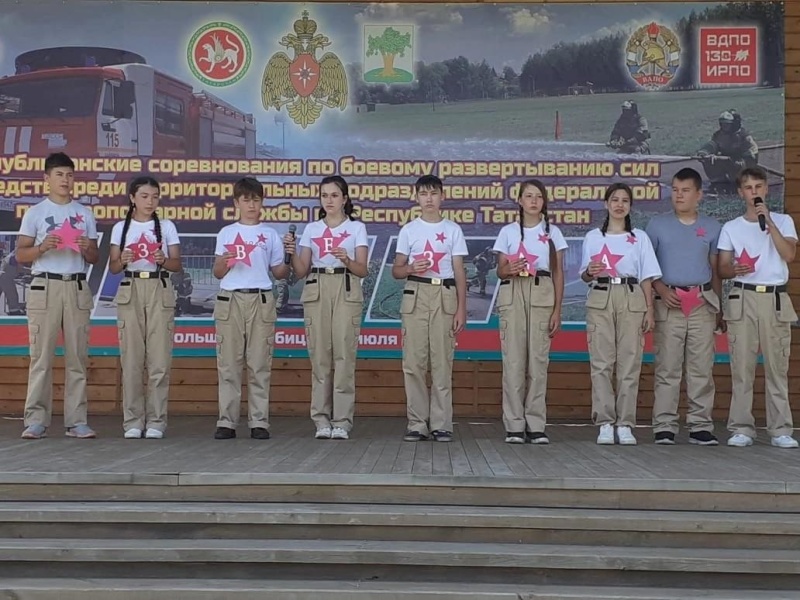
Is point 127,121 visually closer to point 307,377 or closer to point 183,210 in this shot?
point 183,210

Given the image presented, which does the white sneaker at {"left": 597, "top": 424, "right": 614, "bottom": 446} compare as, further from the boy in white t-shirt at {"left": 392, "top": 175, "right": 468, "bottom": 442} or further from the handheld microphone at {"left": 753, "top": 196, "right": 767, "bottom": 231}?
the handheld microphone at {"left": 753, "top": 196, "right": 767, "bottom": 231}

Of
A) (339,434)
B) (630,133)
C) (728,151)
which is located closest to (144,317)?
(339,434)

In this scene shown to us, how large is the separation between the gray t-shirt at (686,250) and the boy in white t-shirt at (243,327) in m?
2.40

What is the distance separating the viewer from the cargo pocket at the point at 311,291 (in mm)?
5812

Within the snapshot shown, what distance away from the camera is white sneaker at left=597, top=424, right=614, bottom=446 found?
5.62 meters

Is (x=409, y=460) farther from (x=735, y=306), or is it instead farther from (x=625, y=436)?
(x=735, y=306)

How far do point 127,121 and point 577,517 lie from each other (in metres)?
4.79

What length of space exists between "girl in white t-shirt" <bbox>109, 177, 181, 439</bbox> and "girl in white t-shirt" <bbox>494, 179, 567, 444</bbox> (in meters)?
2.05

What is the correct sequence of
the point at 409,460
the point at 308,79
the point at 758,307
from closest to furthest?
the point at 409,460 < the point at 758,307 < the point at 308,79

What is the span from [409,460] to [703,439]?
6.42 ft

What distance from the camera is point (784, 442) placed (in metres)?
5.51

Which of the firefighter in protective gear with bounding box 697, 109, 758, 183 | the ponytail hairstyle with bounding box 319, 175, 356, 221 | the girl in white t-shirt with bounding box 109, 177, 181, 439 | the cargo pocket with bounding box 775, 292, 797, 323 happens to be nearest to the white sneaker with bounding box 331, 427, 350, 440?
the girl in white t-shirt with bounding box 109, 177, 181, 439

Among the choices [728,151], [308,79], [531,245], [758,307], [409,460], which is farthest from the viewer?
[308,79]

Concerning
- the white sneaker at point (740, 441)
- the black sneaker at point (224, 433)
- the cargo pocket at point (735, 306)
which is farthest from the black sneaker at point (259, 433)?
the cargo pocket at point (735, 306)
